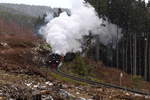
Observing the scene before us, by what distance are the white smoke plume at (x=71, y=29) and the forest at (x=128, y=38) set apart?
1.83 meters

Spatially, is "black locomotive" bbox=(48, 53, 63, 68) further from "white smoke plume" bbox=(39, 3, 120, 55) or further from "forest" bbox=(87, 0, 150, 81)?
"forest" bbox=(87, 0, 150, 81)

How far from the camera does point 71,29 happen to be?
53156mm

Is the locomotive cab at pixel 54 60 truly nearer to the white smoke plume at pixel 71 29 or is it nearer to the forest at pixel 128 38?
the white smoke plume at pixel 71 29

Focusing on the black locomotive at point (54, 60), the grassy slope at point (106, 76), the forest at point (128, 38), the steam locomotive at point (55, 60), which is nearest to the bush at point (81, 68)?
the grassy slope at point (106, 76)

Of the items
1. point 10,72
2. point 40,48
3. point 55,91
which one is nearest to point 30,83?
point 55,91

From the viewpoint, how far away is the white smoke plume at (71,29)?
4931cm

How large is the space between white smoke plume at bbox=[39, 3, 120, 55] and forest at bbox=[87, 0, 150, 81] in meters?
1.83

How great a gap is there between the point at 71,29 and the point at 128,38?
13.8 m

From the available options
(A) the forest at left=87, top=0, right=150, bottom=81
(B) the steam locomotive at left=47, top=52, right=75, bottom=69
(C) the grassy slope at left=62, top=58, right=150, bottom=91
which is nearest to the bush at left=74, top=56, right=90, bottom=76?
(C) the grassy slope at left=62, top=58, right=150, bottom=91

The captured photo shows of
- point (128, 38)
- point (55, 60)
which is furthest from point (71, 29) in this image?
point (128, 38)

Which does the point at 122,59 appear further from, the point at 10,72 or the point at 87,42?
the point at 10,72

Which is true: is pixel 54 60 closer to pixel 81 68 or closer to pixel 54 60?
pixel 54 60

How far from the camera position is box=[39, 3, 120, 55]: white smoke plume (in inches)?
1941

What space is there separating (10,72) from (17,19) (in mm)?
155731
